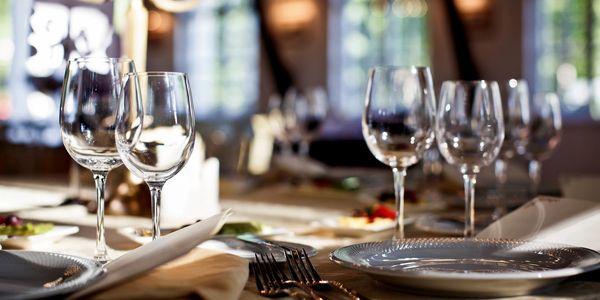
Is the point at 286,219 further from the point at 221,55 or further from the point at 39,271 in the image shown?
the point at 221,55

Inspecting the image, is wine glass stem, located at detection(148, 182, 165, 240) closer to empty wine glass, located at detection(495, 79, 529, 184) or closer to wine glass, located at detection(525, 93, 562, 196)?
empty wine glass, located at detection(495, 79, 529, 184)

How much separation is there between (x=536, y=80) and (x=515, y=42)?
49 cm

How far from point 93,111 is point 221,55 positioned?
1233 cm

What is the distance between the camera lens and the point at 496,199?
6.11ft

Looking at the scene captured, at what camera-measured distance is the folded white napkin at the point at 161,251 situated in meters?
0.77

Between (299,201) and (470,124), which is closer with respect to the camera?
(470,124)

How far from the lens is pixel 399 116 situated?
1135 mm

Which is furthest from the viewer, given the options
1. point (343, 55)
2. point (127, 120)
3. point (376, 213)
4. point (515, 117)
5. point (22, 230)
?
point (343, 55)

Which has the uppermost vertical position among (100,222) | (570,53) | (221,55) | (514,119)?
(221,55)

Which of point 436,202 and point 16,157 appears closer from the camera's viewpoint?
point 436,202

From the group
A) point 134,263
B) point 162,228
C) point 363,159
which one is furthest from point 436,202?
point 363,159

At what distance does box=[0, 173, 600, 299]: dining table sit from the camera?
879 millimetres

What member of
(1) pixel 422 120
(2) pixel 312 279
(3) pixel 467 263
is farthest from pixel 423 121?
(2) pixel 312 279

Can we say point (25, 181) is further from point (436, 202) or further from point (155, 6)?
point (436, 202)
